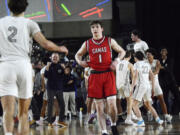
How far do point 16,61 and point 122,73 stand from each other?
6.33m

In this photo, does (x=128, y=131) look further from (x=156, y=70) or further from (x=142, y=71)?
(x=156, y=70)

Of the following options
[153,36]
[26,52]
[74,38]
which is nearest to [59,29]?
[74,38]

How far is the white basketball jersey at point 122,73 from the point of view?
10.9m

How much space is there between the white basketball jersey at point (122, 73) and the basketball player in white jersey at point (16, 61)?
5.93 meters

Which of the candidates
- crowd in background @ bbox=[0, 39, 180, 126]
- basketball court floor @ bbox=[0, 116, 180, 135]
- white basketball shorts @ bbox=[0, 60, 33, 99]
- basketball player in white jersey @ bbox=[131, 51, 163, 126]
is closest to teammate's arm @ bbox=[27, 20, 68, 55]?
white basketball shorts @ bbox=[0, 60, 33, 99]

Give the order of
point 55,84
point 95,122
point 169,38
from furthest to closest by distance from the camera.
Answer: point 169,38 < point 95,122 < point 55,84

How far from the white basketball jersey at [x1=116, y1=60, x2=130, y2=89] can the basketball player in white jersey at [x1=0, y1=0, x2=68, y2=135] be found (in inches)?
233

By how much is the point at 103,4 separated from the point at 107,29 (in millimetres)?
1352

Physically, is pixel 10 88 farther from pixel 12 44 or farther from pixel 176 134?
pixel 176 134

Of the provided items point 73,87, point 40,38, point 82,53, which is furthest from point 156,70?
point 40,38

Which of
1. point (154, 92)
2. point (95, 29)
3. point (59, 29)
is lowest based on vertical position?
point (154, 92)

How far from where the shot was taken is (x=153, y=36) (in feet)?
65.3

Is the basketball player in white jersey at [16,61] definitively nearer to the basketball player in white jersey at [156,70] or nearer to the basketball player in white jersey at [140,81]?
the basketball player in white jersey at [140,81]

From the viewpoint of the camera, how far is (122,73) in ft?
36.2
